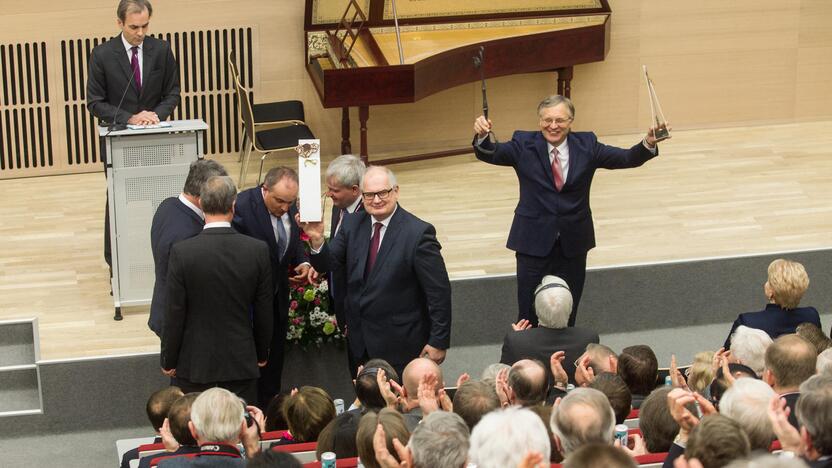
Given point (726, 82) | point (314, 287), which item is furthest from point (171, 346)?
point (726, 82)

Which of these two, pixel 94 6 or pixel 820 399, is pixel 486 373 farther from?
pixel 94 6

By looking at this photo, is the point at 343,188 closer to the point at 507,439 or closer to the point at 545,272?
the point at 545,272

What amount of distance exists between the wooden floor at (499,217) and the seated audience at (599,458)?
3.68 m

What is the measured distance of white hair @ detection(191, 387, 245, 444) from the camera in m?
3.77

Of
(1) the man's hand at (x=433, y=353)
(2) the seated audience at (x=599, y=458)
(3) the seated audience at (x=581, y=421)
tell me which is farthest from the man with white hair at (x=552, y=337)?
(2) the seated audience at (x=599, y=458)

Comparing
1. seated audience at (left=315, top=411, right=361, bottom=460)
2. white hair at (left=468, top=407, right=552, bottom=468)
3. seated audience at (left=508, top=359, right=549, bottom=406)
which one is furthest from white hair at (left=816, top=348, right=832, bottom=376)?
seated audience at (left=315, top=411, right=361, bottom=460)

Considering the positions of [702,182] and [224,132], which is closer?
[702,182]

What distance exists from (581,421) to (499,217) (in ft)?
14.7

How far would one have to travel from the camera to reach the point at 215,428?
3.77 meters

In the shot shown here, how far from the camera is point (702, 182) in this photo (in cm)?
845

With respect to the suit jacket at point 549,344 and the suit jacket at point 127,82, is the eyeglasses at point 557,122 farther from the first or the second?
the suit jacket at point 127,82

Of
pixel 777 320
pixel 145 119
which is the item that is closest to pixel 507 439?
pixel 777 320

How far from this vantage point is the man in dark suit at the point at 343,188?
5.29 m

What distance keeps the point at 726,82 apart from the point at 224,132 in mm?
4139
